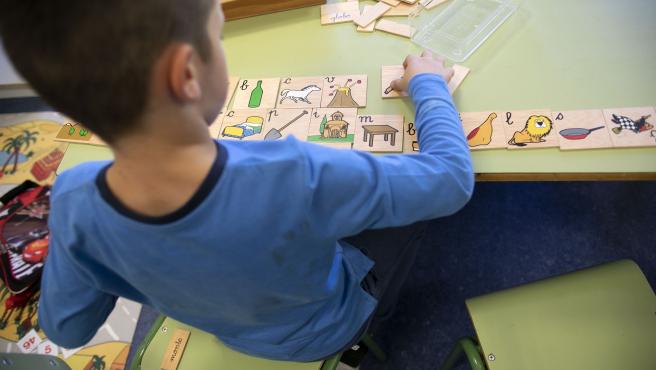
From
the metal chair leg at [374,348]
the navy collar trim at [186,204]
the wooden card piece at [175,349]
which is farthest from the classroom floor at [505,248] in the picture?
the navy collar trim at [186,204]

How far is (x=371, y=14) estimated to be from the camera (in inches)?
38.7

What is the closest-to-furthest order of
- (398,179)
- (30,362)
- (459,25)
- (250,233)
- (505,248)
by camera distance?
(250,233) < (398,179) < (30,362) < (459,25) < (505,248)

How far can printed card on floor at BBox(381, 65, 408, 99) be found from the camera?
836 millimetres

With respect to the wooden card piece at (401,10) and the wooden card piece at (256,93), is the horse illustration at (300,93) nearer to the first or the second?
the wooden card piece at (256,93)

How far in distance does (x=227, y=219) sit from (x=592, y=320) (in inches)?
27.5

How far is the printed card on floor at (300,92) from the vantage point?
2.90 feet

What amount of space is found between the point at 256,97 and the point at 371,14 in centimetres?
34

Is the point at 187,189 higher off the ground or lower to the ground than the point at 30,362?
higher

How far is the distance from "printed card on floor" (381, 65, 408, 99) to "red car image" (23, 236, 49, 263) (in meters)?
1.38

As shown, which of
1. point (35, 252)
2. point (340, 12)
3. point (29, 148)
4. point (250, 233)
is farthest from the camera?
point (29, 148)

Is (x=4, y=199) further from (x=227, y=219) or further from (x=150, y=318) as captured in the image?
(x=227, y=219)

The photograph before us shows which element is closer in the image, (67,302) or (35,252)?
(67,302)

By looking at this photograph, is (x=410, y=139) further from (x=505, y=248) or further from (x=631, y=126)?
(x=505, y=248)

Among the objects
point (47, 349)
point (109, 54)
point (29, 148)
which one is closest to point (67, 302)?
point (109, 54)
